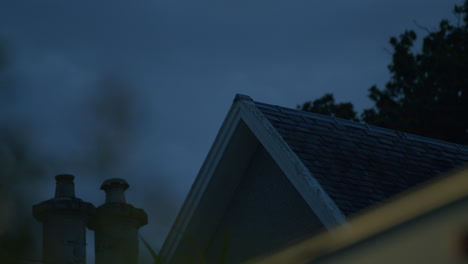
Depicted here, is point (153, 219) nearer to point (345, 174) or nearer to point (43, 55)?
point (43, 55)

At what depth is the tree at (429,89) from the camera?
29000 millimetres

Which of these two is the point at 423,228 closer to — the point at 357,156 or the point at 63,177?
the point at 357,156

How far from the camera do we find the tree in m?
29.0

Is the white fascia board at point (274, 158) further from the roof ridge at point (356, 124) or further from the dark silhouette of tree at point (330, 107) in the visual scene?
the dark silhouette of tree at point (330, 107)

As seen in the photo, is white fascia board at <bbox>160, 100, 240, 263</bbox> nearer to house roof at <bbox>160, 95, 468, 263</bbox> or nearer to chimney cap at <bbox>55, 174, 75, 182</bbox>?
house roof at <bbox>160, 95, 468, 263</bbox>

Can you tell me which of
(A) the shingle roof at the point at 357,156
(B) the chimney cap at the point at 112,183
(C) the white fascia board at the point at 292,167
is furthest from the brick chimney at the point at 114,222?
(C) the white fascia board at the point at 292,167

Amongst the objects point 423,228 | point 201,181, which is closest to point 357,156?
point 201,181

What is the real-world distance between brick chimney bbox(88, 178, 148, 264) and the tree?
47.4 ft

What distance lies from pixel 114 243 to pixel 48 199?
1804 mm

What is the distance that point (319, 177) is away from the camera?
8.72 meters

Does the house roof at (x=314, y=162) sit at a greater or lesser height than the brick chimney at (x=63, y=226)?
lesser

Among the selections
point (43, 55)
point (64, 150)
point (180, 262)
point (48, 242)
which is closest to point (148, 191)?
point (43, 55)

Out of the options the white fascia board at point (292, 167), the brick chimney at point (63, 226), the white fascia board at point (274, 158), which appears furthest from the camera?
the brick chimney at point (63, 226)

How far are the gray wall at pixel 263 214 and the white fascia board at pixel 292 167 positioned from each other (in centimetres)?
41
